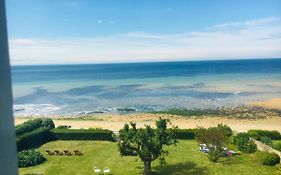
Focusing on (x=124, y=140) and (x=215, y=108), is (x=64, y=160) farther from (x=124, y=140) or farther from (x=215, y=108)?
(x=215, y=108)

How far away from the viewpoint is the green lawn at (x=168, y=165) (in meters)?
23.4

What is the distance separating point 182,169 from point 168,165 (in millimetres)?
1395

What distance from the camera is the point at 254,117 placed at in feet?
164

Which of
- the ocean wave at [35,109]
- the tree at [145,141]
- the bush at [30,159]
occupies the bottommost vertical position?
the ocean wave at [35,109]

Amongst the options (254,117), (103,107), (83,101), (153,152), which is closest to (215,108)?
(254,117)

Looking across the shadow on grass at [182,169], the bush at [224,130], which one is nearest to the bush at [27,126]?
the shadow on grass at [182,169]

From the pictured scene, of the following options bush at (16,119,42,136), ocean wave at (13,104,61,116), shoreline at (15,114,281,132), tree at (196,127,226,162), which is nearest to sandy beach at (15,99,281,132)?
shoreline at (15,114,281,132)

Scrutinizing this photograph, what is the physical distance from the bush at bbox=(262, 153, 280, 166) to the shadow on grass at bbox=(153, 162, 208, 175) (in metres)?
4.31

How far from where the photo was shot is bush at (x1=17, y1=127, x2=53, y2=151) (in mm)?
30328

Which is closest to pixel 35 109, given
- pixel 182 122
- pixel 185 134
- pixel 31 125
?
pixel 182 122

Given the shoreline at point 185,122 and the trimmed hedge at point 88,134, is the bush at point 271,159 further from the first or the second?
the shoreline at point 185,122

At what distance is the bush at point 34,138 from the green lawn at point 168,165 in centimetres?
203

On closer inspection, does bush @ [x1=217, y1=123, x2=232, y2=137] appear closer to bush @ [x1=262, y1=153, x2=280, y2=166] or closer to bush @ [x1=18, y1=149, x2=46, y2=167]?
bush @ [x1=262, y1=153, x2=280, y2=166]

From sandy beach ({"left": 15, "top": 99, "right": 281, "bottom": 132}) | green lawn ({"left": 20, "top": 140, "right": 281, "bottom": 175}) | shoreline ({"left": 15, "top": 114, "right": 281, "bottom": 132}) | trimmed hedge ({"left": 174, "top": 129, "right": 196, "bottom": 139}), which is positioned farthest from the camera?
shoreline ({"left": 15, "top": 114, "right": 281, "bottom": 132})
